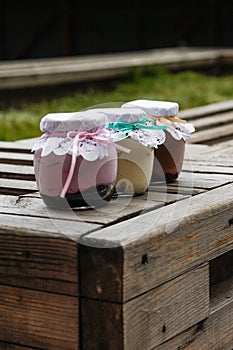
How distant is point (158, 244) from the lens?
1.45 m

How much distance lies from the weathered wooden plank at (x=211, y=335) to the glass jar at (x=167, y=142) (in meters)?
0.31

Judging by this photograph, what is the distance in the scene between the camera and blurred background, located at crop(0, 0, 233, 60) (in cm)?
1056

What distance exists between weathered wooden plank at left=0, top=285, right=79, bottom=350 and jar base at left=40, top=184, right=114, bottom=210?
7.4 inches

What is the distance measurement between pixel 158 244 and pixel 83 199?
0.60ft

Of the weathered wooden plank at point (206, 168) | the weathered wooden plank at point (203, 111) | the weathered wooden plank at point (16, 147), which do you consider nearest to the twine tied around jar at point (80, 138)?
the weathered wooden plank at point (206, 168)

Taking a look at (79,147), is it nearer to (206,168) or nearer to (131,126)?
(131,126)

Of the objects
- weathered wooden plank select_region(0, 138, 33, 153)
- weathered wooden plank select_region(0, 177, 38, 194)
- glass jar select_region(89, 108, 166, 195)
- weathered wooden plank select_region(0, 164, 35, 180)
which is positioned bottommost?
weathered wooden plank select_region(0, 138, 33, 153)

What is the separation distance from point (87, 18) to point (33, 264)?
10.1 metres

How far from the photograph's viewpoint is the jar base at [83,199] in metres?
1.54

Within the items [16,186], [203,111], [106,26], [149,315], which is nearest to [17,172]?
[16,186]

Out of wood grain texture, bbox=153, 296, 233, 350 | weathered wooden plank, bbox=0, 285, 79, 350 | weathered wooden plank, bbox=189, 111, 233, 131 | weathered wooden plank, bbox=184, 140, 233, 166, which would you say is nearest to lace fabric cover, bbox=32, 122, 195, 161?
weathered wooden plank, bbox=0, 285, 79, 350

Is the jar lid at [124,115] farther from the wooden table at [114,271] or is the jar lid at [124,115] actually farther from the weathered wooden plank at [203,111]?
the weathered wooden plank at [203,111]

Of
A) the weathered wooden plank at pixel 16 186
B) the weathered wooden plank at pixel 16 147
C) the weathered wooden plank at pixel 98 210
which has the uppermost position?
the weathered wooden plank at pixel 98 210

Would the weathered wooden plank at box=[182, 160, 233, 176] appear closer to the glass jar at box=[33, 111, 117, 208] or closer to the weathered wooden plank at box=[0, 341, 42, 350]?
the glass jar at box=[33, 111, 117, 208]
